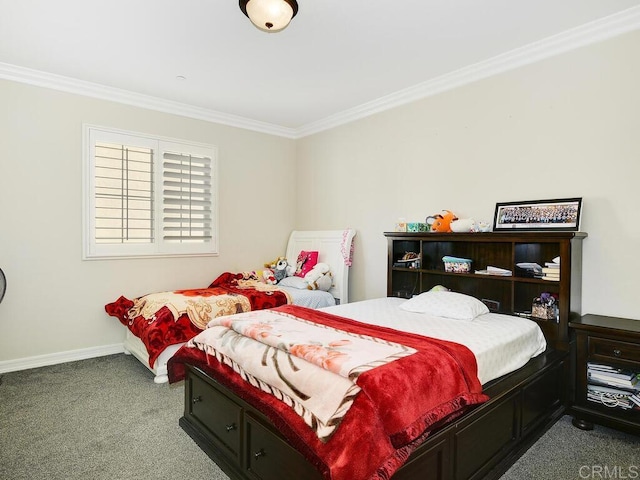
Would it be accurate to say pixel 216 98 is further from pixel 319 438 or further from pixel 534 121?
pixel 319 438

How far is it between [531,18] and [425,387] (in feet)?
8.31

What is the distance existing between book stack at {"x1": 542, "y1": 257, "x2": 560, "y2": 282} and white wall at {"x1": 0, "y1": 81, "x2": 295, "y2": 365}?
3526mm

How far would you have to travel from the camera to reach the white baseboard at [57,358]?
133 inches

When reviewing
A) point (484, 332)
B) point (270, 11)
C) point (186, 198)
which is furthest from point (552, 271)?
point (186, 198)

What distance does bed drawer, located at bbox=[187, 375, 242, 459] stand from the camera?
192 cm

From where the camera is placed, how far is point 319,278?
4227mm

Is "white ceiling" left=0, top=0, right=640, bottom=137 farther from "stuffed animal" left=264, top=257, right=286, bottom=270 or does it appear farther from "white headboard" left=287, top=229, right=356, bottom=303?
"stuffed animal" left=264, top=257, right=286, bottom=270

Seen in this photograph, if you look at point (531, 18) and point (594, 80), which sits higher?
point (531, 18)

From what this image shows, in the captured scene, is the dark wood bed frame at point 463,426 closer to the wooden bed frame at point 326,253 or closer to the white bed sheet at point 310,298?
the wooden bed frame at point 326,253

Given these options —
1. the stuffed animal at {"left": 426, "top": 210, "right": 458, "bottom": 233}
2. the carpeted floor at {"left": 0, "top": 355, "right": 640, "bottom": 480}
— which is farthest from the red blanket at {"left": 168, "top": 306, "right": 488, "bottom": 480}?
the stuffed animal at {"left": 426, "top": 210, "right": 458, "bottom": 233}

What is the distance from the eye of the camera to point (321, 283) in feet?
13.9

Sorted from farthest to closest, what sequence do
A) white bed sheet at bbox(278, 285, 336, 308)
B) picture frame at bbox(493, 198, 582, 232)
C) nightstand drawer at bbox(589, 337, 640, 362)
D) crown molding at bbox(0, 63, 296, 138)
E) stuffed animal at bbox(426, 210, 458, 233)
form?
white bed sheet at bbox(278, 285, 336, 308)
crown molding at bbox(0, 63, 296, 138)
stuffed animal at bbox(426, 210, 458, 233)
picture frame at bbox(493, 198, 582, 232)
nightstand drawer at bbox(589, 337, 640, 362)

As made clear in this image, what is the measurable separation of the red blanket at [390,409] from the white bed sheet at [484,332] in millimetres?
176

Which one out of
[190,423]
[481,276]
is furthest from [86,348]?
[481,276]
